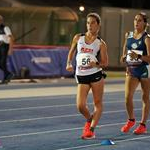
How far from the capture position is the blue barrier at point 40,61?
19469 millimetres

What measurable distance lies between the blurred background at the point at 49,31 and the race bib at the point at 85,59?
11002 mm

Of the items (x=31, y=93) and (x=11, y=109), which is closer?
(x=11, y=109)

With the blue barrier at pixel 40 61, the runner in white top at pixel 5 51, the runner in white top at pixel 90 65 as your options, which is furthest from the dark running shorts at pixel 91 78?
the blue barrier at pixel 40 61

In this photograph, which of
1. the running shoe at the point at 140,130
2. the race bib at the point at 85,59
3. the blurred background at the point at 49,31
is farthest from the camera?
the blurred background at the point at 49,31

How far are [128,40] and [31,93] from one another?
22.4 ft

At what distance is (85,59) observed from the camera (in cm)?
848

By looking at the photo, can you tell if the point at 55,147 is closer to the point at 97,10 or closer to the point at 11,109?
the point at 11,109

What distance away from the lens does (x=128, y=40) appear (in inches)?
356

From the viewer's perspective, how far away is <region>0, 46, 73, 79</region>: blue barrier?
1947 cm

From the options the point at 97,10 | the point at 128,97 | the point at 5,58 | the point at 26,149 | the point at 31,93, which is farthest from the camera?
the point at 97,10

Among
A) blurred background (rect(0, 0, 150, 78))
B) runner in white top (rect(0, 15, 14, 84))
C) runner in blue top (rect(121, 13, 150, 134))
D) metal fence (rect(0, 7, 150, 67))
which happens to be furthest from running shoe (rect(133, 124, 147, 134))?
metal fence (rect(0, 7, 150, 67))

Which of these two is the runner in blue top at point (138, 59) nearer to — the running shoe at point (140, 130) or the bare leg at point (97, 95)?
the running shoe at point (140, 130)

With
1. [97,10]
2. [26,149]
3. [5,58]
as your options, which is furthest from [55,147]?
[97,10]

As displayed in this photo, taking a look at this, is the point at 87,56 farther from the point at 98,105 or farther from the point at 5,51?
the point at 5,51
